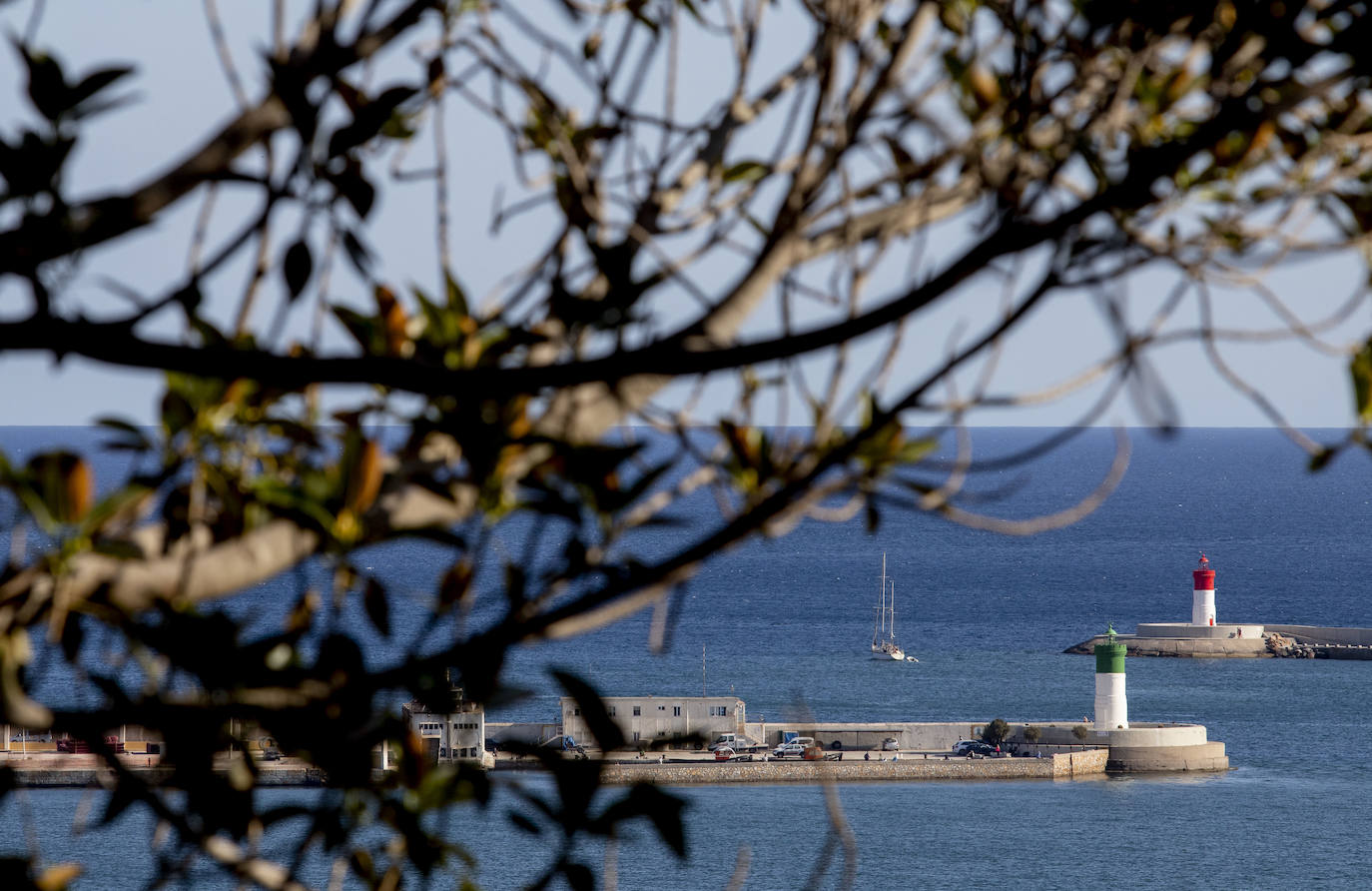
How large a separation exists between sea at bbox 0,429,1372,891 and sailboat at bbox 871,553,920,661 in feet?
1.46

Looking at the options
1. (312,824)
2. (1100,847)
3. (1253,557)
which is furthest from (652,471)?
(1253,557)

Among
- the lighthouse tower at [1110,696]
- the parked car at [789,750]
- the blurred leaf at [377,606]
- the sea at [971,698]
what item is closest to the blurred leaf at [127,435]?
the sea at [971,698]

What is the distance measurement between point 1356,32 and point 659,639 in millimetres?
677

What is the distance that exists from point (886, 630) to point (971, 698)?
11.5 metres

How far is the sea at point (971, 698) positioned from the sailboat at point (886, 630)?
444 millimetres

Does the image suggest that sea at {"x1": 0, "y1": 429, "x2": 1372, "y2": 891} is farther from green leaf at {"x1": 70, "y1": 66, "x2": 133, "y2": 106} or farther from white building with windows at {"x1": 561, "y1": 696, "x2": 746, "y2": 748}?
white building with windows at {"x1": 561, "y1": 696, "x2": 746, "y2": 748}

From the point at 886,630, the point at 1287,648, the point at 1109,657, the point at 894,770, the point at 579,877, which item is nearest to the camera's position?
the point at 579,877

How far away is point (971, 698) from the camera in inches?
Answer: 1641

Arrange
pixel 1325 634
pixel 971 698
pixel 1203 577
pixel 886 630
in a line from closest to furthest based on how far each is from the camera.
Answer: pixel 971 698
pixel 1203 577
pixel 1325 634
pixel 886 630

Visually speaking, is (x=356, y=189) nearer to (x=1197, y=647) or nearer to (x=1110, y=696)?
(x=1110, y=696)

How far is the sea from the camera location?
2403 centimetres

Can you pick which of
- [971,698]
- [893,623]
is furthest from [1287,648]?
[893,623]

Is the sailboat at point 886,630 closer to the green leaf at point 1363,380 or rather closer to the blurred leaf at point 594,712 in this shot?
the green leaf at point 1363,380

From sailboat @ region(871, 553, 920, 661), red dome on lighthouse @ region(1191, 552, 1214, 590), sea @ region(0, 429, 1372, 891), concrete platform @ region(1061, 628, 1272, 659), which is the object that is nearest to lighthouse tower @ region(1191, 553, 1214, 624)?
red dome on lighthouse @ region(1191, 552, 1214, 590)
